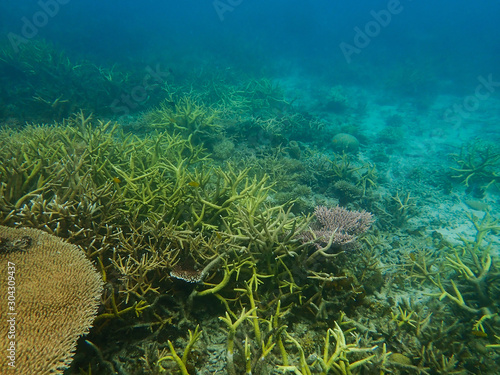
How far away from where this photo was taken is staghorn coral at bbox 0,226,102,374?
143cm

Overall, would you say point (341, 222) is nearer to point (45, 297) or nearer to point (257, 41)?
point (45, 297)

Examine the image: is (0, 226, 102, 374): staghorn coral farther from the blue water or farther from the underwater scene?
the blue water

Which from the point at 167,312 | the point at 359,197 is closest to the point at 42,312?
the point at 167,312

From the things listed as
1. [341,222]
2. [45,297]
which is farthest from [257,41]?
[45,297]

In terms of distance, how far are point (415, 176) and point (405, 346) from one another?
252 inches

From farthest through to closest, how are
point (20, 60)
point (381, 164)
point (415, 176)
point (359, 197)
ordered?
point (20, 60)
point (381, 164)
point (415, 176)
point (359, 197)

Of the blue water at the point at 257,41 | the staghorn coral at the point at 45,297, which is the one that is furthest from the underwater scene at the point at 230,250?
the blue water at the point at 257,41

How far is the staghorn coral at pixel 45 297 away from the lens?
143 centimetres

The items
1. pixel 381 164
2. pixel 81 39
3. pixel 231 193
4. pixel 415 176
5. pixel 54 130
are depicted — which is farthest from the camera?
pixel 81 39

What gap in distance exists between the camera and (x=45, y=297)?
5.61ft

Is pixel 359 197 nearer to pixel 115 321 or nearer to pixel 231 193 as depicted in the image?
pixel 231 193

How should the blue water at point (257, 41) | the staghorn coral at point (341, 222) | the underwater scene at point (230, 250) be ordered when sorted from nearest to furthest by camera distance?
the underwater scene at point (230, 250)
the staghorn coral at point (341, 222)
the blue water at point (257, 41)

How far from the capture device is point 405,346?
257 centimetres

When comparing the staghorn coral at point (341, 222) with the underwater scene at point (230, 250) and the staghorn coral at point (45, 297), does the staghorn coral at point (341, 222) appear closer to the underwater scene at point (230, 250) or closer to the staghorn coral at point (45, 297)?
the underwater scene at point (230, 250)
